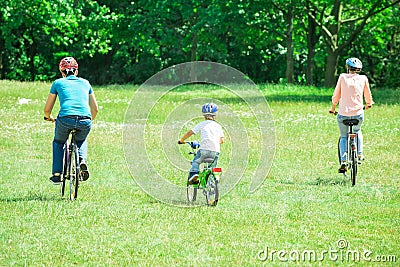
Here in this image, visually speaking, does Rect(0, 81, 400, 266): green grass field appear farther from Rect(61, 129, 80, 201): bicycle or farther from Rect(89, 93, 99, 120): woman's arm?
Rect(89, 93, 99, 120): woman's arm

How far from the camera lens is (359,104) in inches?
512

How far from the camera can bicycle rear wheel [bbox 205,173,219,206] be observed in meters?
10.5

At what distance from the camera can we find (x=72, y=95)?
11.0 meters

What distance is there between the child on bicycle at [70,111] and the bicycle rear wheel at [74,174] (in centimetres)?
11

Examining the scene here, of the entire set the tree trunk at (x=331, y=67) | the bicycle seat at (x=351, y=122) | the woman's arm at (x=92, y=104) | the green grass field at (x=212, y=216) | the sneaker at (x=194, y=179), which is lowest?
the green grass field at (x=212, y=216)

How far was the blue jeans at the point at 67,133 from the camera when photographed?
10.9 metres

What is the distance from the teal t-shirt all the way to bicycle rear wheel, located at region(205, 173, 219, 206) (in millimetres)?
1943

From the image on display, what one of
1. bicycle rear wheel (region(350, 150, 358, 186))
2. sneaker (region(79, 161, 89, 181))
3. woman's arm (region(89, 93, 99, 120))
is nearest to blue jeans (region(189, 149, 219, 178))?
sneaker (region(79, 161, 89, 181))

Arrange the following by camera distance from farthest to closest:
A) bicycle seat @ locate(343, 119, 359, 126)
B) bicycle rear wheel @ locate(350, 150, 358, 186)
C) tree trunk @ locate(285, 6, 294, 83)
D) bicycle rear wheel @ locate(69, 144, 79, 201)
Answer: tree trunk @ locate(285, 6, 294, 83) < bicycle seat @ locate(343, 119, 359, 126) < bicycle rear wheel @ locate(350, 150, 358, 186) < bicycle rear wheel @ locate(69, 144, 79, 201)

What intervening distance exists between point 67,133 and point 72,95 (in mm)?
530

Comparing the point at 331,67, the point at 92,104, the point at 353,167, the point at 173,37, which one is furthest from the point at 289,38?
the point at 92,104

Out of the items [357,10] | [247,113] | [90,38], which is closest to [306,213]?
[247,113]

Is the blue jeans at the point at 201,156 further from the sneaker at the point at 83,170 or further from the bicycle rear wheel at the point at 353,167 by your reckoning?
the bicycle rear wheel at the point at 353,167

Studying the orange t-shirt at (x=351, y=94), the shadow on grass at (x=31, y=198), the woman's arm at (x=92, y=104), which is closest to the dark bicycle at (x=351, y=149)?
the orange t-shirt at (x=351, y=94)
